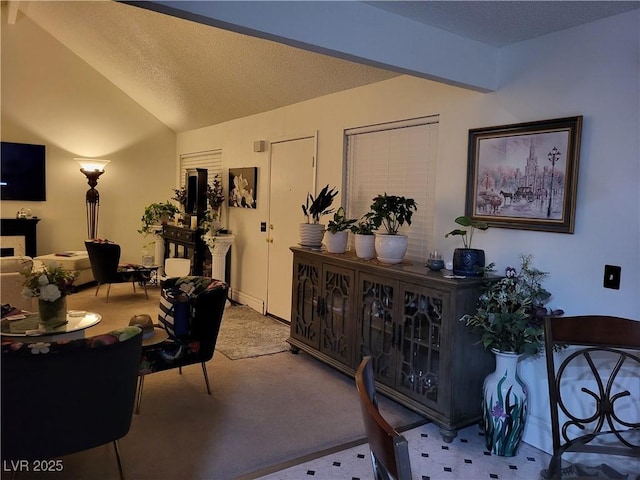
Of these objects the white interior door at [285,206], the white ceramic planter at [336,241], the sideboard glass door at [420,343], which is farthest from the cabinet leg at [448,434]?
the white interior door at [285,206]

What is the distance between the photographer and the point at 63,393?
1.91 m

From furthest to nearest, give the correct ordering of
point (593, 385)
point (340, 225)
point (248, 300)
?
point (248, 300)
point (340, 225)
point (593, 385)

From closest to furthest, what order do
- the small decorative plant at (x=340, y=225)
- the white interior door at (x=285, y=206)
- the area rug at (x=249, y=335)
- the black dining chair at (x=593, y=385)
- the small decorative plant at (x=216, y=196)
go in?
the black dining chair at (x=593, y=385)
the small decorative plant at (x=340, y=225)
the area rug at (x=249, y=335)
the white interior door at (x=285, y=206)
the small decorative plant at (x=216, y=196)

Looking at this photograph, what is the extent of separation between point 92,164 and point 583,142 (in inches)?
241

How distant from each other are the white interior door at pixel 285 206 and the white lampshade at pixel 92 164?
9.49 ft

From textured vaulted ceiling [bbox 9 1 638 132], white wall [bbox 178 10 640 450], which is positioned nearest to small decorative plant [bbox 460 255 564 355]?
white wall [bbox 178 10 640 450]

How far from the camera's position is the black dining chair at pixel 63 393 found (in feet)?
6.00

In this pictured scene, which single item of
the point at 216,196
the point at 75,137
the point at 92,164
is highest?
the point at 75,137

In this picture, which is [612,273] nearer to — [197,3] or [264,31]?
[264,31]

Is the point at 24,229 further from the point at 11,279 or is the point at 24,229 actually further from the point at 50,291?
the point at 50,291

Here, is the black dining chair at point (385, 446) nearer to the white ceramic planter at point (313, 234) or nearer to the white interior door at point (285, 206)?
the white ceramic planter at point (313, 234)

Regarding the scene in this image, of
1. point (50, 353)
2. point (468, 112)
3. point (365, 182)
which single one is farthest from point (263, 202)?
point (50, 353)

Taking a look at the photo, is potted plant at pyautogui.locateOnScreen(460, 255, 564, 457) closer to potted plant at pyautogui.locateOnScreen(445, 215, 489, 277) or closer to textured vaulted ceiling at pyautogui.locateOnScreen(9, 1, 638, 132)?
potted plant at pyautogui.locateOnScreen(445, 215, 489, 277)

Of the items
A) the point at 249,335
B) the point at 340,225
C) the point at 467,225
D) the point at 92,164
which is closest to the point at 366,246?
the point at 340,225
